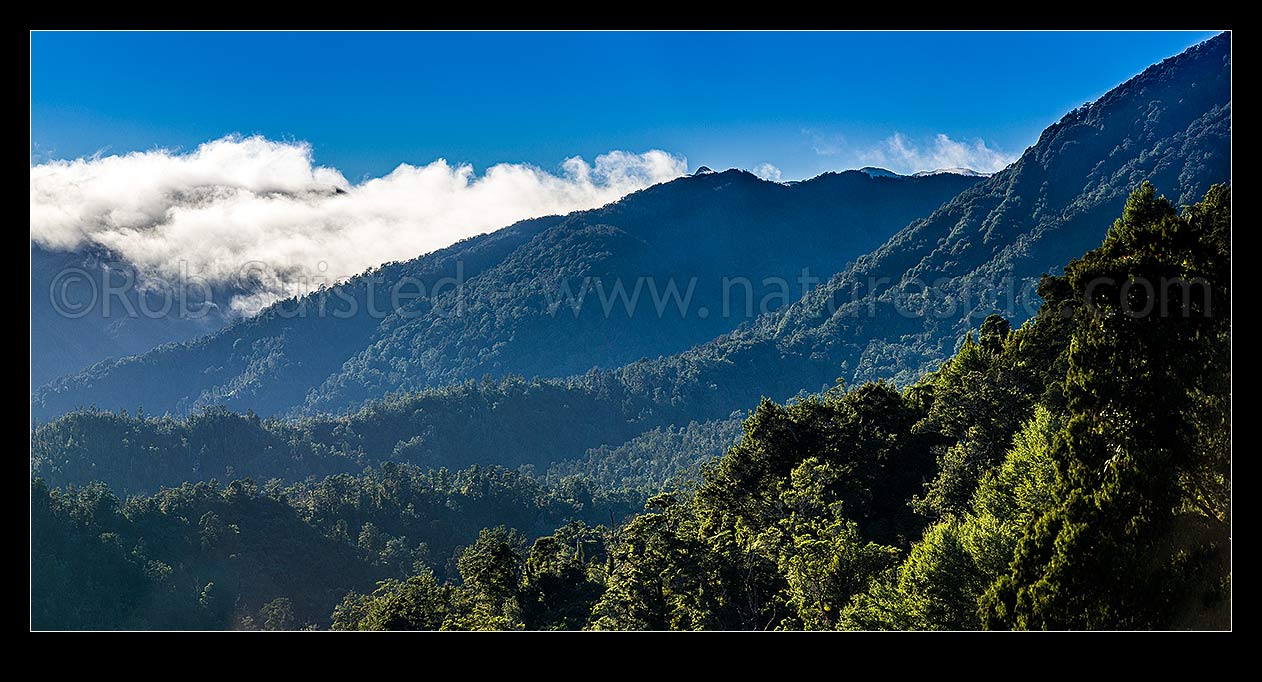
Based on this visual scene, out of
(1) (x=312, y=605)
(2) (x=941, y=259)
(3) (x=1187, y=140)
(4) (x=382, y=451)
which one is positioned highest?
(3) (x=1187, y=140)

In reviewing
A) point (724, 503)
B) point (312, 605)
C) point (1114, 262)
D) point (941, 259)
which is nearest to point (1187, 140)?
point (941, 259)

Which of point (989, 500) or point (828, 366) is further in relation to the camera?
point (828, 366)

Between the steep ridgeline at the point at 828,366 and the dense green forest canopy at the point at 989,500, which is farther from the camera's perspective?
the steep ridgeline at the point at 828,366

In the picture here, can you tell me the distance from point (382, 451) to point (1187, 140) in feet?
498

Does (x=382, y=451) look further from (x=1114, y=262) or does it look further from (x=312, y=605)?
(x=1114, y=262)

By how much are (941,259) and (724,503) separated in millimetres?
178292

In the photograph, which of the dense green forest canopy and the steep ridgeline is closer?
the dense green forest canopy

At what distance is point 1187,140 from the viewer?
178m

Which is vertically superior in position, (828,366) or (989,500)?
(828,366)
